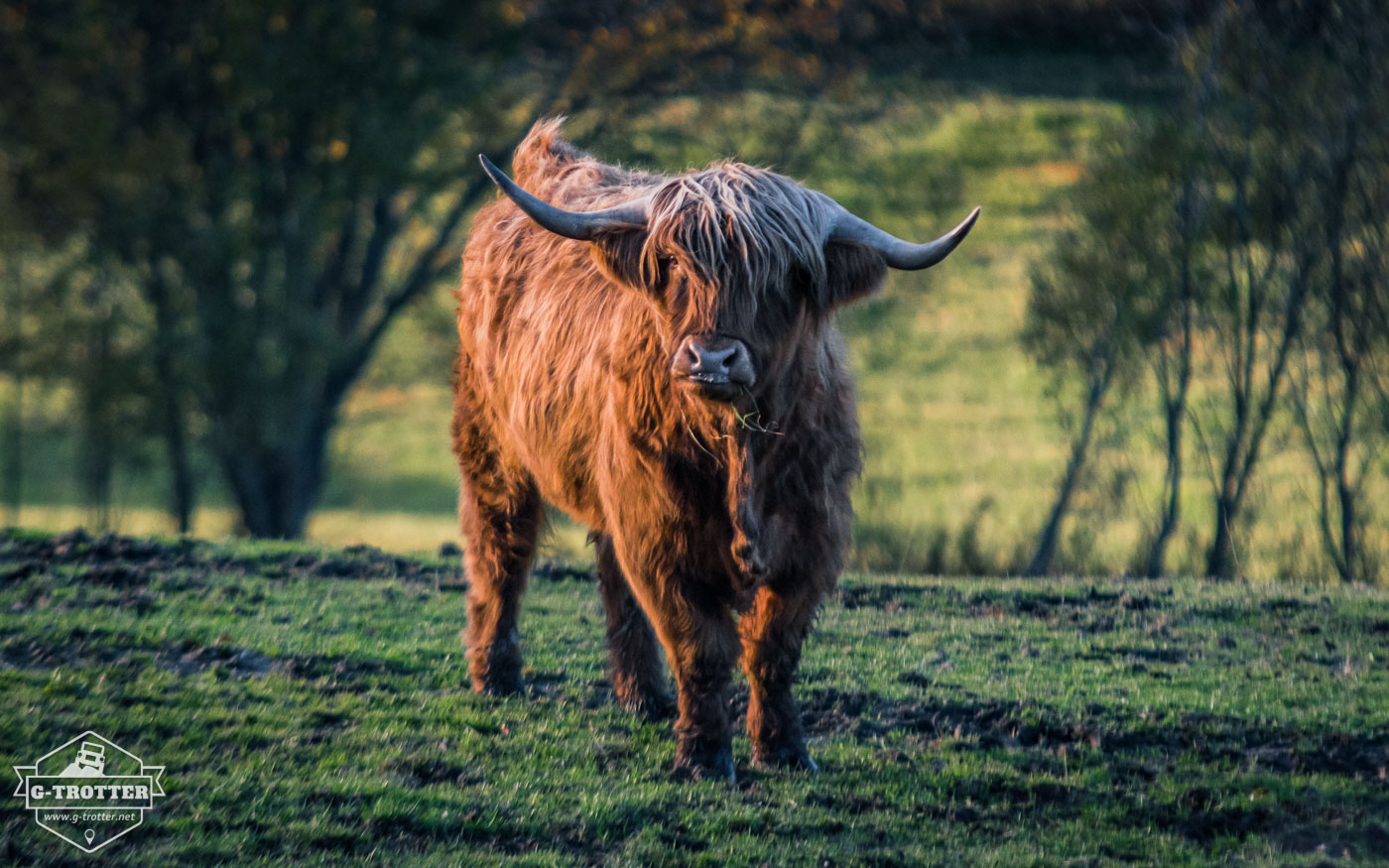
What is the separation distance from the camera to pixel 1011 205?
22609 millimetres

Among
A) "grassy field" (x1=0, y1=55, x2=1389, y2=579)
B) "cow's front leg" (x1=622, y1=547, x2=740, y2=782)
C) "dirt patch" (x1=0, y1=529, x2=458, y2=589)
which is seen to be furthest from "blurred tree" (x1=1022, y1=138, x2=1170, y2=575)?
"cow's front leg" (x1=622, y1=547, x2=740, y2=782)

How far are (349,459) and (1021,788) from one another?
15995 mm

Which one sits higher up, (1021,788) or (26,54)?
(26,54)

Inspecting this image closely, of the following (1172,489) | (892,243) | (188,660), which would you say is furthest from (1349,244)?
(188,660)

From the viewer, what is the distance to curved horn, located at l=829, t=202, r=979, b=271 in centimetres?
398

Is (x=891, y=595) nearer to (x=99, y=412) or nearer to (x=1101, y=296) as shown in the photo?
(x=1101, y=296)

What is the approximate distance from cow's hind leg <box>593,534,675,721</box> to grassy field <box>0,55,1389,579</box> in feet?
2.48

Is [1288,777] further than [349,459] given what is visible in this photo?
No

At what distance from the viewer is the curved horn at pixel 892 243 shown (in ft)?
13.1

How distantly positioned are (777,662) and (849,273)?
128cm

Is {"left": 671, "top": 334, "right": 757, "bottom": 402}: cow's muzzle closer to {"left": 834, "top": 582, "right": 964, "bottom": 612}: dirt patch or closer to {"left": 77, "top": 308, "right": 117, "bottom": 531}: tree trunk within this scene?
{"left": 834, "top": 582, "right": 964, "bottom": 612}: dirt patch

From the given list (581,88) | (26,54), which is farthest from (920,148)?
(26,54)

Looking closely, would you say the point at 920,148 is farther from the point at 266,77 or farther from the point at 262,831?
the point at 262,831

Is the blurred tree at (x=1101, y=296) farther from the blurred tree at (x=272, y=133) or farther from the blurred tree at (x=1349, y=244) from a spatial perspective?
the blurred tree at (x=272, y=133)
